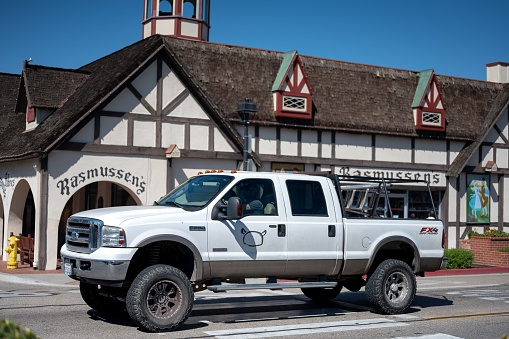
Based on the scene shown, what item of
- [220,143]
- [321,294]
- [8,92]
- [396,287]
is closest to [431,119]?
[220,143]

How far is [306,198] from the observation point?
11328 millimetres

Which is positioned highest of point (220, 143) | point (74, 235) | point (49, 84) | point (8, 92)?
point (8, 92)

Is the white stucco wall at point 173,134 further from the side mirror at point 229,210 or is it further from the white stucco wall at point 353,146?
the side mirror at point 229,210

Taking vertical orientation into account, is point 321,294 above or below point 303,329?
above

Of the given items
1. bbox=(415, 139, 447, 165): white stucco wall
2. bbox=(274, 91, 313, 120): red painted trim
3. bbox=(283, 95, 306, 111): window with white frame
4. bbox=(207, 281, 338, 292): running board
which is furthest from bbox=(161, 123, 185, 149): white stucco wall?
bbox=(207, 281, 338, 292): running board

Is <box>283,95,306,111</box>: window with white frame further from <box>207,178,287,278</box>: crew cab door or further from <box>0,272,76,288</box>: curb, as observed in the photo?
<box>207,178,287,278</box>: crew cab door

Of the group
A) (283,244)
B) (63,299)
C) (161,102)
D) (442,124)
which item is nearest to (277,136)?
(161,102)

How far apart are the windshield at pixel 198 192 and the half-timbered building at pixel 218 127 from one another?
7.56 meters

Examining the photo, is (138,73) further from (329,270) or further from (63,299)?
(329,270)

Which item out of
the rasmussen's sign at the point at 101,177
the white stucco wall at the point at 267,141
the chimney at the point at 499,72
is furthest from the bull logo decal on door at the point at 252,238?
the chimney at the point at 499,72

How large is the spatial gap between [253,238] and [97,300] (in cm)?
262

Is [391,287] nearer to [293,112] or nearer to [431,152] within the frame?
[293,112]

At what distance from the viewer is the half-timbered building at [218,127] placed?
66.5ft

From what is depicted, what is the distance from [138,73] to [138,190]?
3.36 meters
